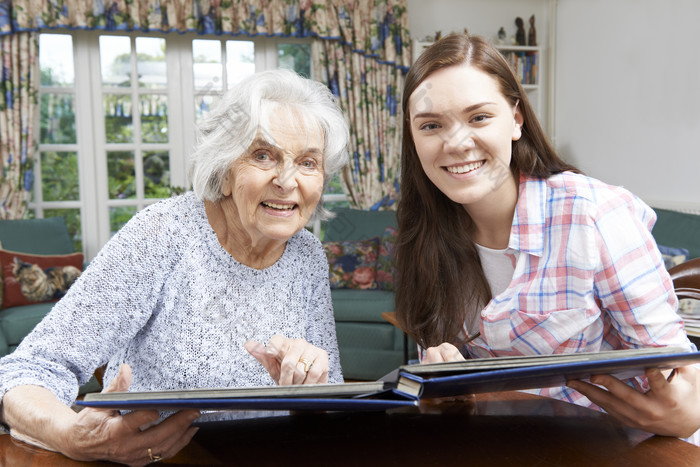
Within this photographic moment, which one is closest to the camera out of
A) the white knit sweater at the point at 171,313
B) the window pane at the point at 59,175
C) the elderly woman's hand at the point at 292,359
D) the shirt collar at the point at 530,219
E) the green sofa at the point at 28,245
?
the elderly woman's hand at the point at 292,359

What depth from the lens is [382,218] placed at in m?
4.46

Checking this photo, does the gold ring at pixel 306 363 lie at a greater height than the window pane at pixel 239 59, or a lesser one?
lesser

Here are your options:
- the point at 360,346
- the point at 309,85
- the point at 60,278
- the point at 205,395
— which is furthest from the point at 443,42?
the point at 60,278

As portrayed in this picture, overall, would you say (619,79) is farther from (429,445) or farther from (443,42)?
(429,445)

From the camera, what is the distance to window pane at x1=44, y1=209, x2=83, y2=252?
4707 mm

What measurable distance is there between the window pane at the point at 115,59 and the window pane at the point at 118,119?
0.41 ft

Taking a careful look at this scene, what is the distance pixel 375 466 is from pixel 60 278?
348 cm

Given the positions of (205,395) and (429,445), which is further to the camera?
(429,445)

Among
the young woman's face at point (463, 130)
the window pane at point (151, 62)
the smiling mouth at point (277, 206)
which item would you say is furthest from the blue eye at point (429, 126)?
the window pane at point (151, 62)

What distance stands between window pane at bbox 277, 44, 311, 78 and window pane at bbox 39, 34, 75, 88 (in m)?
1.63

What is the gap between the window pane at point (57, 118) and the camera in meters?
4.59

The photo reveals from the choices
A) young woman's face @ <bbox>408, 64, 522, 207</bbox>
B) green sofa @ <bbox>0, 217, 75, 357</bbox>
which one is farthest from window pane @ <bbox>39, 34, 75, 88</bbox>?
young woman's face @ <bbox>408, 64, 522, 207</bbox>

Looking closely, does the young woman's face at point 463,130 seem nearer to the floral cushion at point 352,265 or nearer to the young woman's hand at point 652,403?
the young woman's hand at point 652,403

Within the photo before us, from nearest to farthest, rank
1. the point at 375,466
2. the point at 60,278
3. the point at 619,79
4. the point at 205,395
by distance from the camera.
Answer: the point at 205,395, the point at 375,466, the point at 60,278, the point at 619,79
